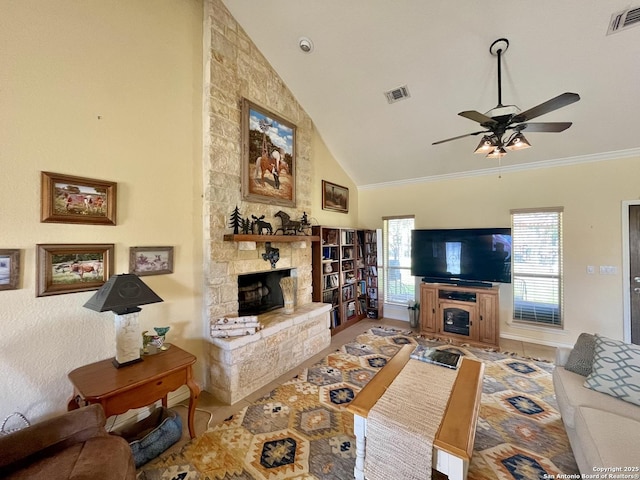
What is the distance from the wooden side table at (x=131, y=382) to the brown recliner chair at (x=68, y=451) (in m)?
0.13

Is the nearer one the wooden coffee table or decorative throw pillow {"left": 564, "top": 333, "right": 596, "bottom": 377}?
the wooden coffee table

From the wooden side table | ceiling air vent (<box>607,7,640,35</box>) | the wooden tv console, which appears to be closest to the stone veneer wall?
the wooden side table

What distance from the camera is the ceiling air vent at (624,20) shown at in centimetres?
223

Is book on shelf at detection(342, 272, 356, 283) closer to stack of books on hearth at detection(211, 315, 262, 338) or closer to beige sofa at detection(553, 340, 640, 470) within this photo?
stack of books on hearth at detection(211, 315, 262, 338)

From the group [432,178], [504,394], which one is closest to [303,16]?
[432,178]

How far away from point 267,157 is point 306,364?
2.71m

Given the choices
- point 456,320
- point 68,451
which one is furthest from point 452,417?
point 456,320

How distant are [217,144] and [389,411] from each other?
9.35 ft

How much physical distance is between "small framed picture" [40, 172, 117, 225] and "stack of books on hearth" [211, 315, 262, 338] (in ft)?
4.34

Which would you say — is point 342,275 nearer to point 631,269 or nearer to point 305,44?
point 305,44

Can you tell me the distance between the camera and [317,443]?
2.05 metres

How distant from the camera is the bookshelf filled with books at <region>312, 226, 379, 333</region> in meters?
4.33

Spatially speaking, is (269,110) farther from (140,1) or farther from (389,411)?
(389,411)

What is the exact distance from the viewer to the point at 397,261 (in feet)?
17.5
